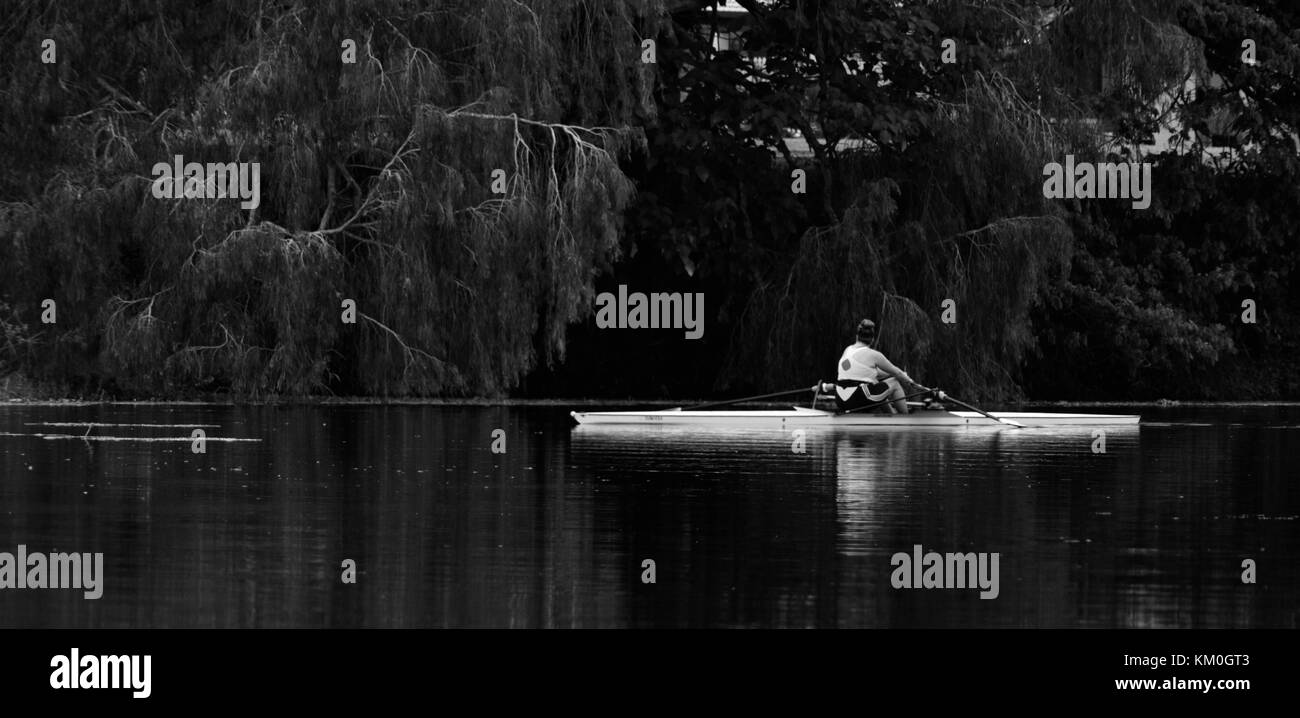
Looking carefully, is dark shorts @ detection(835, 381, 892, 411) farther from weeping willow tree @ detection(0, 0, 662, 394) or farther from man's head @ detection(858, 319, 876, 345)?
weeping willow tree @ detection(0, 0, 662, 394)

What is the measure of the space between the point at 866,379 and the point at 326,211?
9613 millimetres

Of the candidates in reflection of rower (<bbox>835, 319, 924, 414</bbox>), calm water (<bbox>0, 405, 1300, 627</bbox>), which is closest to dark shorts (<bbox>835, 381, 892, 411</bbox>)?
reflection of rower (<bbox>835, 319, 924, 414</bbox>)

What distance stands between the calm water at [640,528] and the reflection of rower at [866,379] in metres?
2.10

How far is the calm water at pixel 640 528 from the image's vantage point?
10891 mm

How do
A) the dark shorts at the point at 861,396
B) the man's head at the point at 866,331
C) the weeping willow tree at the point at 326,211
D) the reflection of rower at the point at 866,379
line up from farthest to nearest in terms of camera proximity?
the weeping willow tree at the point at 326,211 < the dark shorts at the point at 861,396 < the reflection of rower at the point at 866,379 < the man's head at the point at 866,331

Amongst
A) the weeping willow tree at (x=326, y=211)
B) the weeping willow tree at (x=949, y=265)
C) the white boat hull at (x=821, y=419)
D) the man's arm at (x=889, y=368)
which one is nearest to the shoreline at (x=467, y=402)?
the weeping willow tree at (x=326, y=211)

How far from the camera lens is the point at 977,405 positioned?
115 ft

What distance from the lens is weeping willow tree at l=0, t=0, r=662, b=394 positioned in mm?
31172

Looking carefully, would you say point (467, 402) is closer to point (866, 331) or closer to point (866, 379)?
point (866, 379)

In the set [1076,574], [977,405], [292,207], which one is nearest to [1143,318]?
[977,405]

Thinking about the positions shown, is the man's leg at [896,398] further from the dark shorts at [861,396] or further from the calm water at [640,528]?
the calm water at [640,528]

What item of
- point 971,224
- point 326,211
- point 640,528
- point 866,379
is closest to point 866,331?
point 866,379

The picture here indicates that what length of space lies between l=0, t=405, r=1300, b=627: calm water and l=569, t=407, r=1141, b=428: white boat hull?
2.06m
